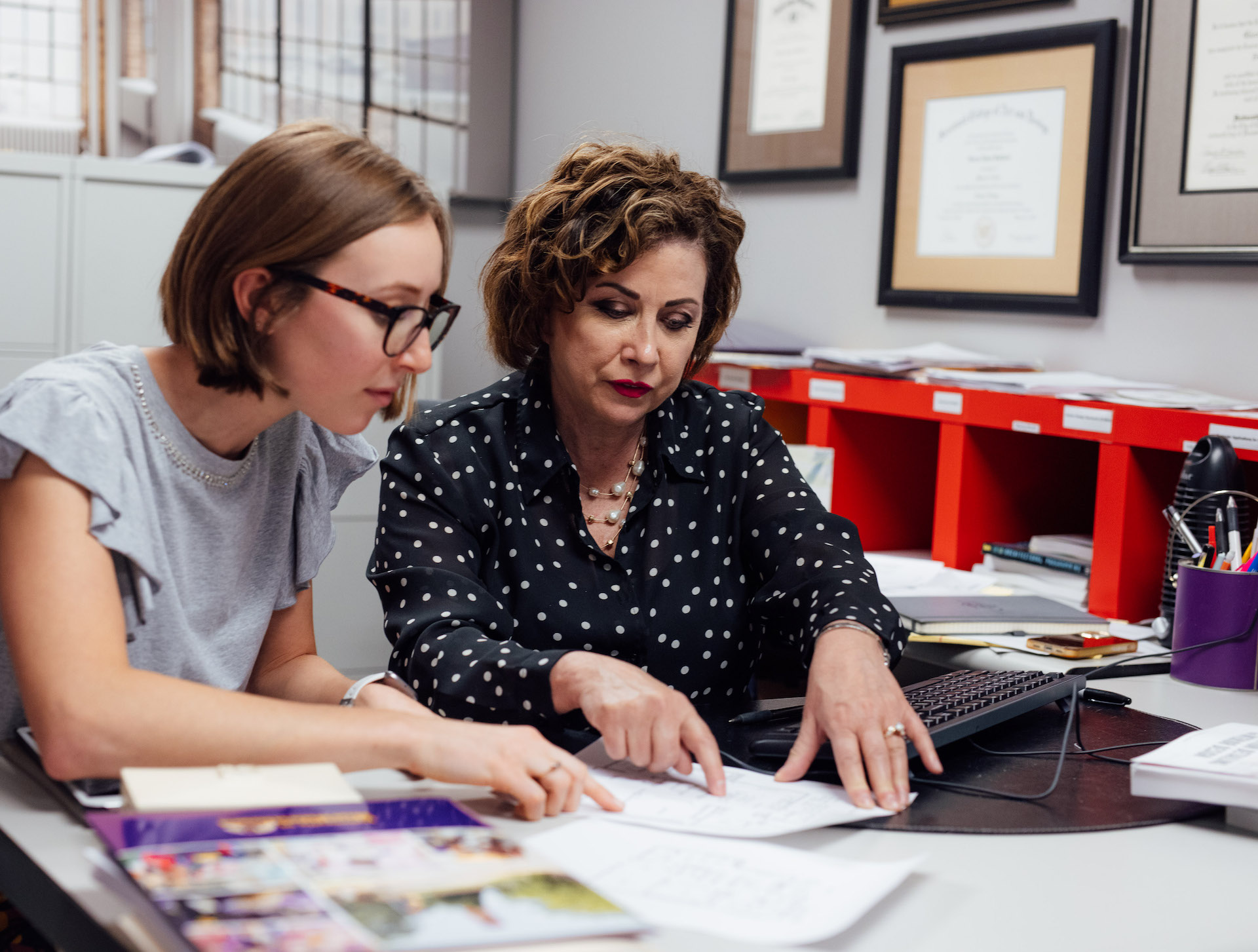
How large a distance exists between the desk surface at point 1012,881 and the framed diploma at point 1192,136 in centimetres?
134

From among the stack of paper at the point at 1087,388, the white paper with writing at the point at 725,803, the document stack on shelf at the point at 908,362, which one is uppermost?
the document stack on shelf at the point at 908,362

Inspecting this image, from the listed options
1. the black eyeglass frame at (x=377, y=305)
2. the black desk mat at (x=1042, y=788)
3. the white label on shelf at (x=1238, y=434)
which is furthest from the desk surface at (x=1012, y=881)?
the white label on shelf at (x=1238, y=434)

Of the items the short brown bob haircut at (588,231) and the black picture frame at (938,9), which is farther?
the black picture frame at (938,9)

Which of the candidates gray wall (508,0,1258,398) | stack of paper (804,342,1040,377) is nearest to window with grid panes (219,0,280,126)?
gray wall (508,0,1258,398)

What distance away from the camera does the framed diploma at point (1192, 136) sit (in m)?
2.00

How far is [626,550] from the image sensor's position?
4.77 ft

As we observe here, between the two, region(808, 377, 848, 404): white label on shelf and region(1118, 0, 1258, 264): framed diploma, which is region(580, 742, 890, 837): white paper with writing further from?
region(1118, 0, 1258, 264): framed diploma

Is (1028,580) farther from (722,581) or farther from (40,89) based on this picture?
(40,89)

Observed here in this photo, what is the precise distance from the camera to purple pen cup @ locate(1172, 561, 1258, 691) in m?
1.50

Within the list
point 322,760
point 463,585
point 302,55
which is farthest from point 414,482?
point 302,55

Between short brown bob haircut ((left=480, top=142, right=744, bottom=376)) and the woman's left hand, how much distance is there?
1.76ft

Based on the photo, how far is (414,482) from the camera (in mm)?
1342

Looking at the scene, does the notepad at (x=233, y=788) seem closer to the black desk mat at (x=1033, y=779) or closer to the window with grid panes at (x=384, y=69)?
the black desk mat at (x=1033, y=779)

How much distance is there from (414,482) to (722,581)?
0.40 m
